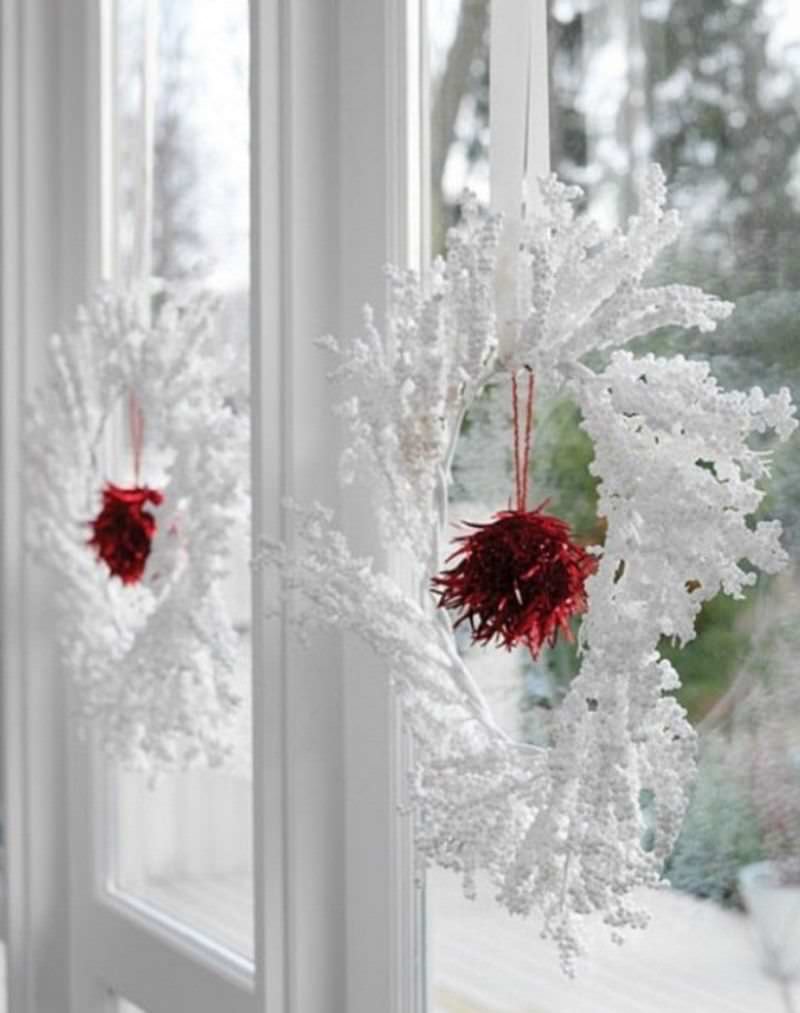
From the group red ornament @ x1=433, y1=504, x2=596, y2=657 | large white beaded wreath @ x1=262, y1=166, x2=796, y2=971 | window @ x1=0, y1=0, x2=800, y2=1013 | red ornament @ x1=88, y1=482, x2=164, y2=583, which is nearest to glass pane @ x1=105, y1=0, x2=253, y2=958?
window @ x1=0, y1=0, x2=800, y2=1013

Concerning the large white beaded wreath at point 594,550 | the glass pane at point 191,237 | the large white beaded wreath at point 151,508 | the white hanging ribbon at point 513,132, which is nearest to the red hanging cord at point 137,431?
the large white beaded wreath at point 151,508

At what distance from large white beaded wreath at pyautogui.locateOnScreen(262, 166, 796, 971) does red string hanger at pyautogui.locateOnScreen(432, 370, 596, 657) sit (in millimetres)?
43

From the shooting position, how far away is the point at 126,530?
5.35ft

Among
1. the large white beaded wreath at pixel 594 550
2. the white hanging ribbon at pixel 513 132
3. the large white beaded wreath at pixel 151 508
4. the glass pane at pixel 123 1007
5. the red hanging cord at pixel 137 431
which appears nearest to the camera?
the large white beaded wreath at pixel 594 550

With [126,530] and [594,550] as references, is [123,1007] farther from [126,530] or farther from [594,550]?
[594,550]

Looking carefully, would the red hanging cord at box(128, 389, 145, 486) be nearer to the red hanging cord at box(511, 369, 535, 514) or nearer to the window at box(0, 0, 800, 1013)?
the window at box(0, 0, 800, 1013)

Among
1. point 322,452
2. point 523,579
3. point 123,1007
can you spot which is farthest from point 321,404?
point 123,1007

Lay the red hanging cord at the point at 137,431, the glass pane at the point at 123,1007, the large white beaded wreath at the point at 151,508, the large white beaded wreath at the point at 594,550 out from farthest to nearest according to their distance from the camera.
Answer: the glass pane at the point at 123,1007
the red hanging cord at the point at 137,431
the large white beaded wreath at the point at 151,508
the large white beaded wreath at the point at 594,550

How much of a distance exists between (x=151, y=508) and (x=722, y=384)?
2.48ft

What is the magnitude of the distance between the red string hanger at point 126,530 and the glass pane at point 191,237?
0.11 metres

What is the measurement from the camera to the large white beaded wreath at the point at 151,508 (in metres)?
1.54

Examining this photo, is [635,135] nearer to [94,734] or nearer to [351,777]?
[351,777]

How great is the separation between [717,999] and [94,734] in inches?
38.6

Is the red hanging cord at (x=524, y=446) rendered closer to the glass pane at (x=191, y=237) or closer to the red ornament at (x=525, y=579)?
the red ornament at (x=525, y=579)
